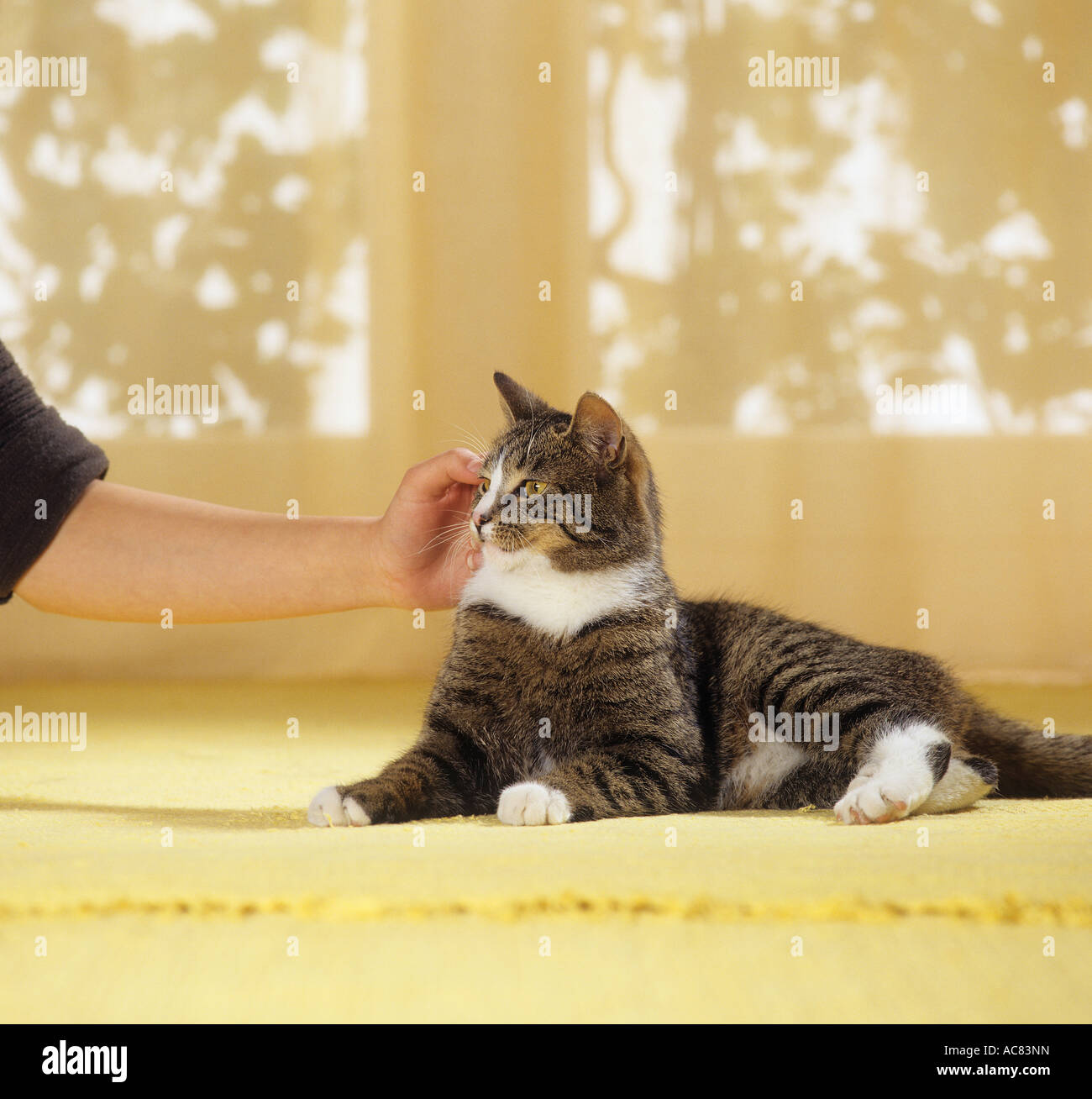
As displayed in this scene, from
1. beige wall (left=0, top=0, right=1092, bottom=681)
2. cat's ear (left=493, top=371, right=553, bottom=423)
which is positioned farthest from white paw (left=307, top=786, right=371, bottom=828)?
beige wall (left=0, top=0, right=1092, bottom=681)

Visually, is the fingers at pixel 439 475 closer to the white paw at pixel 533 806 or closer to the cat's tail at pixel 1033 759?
the white paw at pixel 533 806

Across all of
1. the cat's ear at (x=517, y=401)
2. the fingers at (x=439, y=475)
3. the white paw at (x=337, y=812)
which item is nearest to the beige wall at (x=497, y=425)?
the cat's ear at (x=517, y=401)

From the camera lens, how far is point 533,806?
3.76 feet

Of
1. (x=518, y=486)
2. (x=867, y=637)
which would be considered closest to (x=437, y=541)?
(x=518, y=486)

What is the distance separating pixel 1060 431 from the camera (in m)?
2.90

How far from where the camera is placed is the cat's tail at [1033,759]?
139 centimetres

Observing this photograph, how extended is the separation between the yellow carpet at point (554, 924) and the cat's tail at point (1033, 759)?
33 centimetres

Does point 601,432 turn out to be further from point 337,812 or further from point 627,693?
point 337,812

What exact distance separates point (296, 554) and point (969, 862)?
2.85ft

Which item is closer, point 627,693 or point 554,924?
point 554,924

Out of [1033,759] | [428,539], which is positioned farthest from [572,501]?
[1033,759]

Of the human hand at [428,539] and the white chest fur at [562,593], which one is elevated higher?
the human hand at [428,539]

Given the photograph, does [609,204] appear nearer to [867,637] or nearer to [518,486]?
[867,637]

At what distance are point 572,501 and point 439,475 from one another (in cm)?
19
